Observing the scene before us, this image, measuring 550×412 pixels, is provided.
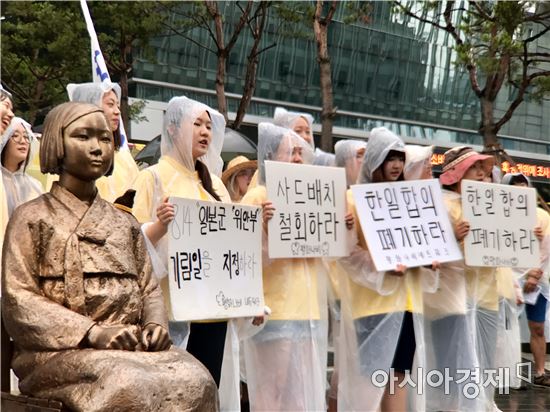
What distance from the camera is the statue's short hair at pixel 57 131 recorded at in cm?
399

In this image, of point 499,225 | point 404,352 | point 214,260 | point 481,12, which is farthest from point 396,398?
point 481,12

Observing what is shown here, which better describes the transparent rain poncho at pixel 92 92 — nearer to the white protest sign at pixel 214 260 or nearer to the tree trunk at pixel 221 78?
the white protest sign at pixel 214 260

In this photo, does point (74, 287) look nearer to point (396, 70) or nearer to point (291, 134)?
point (291, 134)

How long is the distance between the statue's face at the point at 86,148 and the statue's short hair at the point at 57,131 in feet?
0.06

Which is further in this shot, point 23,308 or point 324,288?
point 324,288

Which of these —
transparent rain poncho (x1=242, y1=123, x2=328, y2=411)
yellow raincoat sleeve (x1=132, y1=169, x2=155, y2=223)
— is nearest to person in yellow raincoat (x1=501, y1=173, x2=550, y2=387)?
transparent rain poncho (x1=242, y1=123, x2=328, y2=411)

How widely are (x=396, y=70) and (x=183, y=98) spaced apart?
114ft

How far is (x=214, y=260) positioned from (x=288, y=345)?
1059 millimetres

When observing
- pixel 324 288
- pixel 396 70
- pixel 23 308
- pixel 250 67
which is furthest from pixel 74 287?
pixel 396 70

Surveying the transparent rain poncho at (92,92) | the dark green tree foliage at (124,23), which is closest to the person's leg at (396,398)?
the transparent rain poncho at (92,92)

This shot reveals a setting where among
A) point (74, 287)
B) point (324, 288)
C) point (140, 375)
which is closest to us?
point (140, 375)

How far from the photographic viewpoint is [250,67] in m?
18.9

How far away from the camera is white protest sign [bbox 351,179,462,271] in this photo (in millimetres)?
7122

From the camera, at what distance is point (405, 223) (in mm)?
7371
